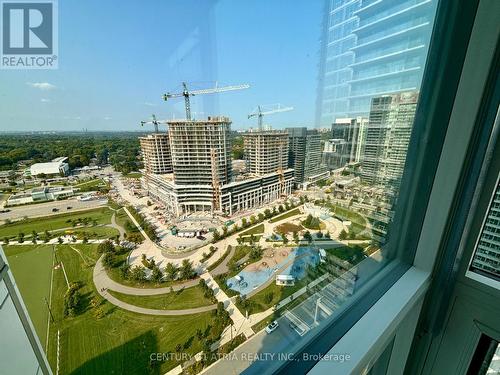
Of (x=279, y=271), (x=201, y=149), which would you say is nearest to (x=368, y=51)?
(x=279, y=271)

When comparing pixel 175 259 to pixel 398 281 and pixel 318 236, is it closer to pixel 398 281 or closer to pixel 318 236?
pixel 318 236

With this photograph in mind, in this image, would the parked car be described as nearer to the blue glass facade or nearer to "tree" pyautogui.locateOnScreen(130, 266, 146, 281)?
the blue glass facade

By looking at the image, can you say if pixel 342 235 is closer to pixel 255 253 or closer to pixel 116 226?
pixel 116 226

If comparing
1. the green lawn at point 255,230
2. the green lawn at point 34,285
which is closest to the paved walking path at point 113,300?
the green lawn at point 34,285

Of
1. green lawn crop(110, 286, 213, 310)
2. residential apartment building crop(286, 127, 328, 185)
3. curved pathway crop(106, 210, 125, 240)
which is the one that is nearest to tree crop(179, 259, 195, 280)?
green lawn crop(110, 286, 213, 310)

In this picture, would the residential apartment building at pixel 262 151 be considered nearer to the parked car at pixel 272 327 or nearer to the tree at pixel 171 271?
the tree at pixel 171 271
